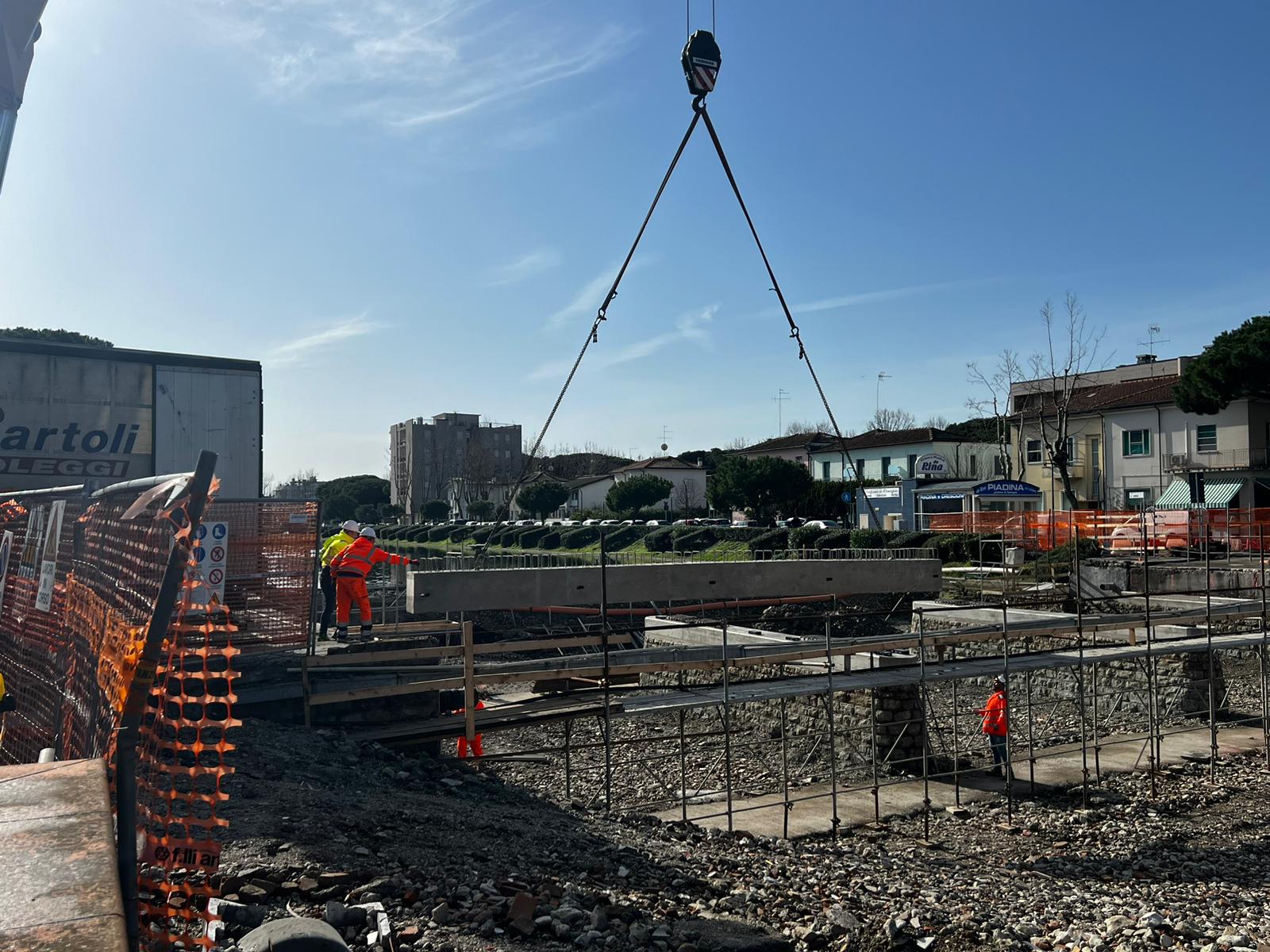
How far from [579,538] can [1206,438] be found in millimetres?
30589

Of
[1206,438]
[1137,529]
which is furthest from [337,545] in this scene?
[1206,438]

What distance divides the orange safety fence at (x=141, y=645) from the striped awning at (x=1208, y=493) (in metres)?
35.2

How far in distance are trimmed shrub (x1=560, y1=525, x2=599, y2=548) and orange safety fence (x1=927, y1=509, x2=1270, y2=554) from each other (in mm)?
25166

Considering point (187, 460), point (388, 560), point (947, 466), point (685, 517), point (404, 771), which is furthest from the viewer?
point (685, 517)

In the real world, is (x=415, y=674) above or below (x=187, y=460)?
below

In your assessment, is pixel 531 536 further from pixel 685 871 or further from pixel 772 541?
pixel 685 871

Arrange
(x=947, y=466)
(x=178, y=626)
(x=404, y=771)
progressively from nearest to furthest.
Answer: (x=178, y=626)
(x=404, y=771)
(x=947, y=466)

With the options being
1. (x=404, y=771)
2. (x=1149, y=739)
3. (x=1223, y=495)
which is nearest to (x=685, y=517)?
(x=1223, y=495)

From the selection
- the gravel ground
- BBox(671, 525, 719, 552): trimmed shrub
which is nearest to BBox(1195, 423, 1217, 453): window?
BBox(671, 525, 719, 552): trimmed shrub

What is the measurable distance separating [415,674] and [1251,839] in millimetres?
9767

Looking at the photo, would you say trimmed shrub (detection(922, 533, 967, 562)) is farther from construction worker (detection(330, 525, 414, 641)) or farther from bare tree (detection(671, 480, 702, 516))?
bare tree (detection(671, 480, 702, 516))

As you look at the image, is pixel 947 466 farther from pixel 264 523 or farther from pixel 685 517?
pixel 264 523

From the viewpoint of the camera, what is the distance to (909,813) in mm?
12266

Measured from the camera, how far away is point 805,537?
37.9 metres
